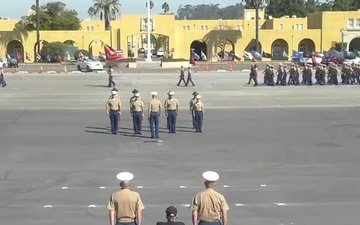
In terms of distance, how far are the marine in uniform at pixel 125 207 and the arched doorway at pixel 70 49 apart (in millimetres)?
66696

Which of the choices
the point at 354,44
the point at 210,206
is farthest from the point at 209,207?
the point at 354,44

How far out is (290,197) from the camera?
12.3 m

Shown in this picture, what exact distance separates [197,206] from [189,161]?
8.16 m

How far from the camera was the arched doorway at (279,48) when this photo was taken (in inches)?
3202

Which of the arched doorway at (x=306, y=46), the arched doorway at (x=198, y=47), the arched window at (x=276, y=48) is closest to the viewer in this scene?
the arched doorway at (x=198, y=47)

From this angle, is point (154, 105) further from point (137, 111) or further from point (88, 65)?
point (88, 65)

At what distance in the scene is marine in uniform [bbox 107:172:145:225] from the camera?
8000mm

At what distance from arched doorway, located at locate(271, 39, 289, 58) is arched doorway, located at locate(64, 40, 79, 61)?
932 inches

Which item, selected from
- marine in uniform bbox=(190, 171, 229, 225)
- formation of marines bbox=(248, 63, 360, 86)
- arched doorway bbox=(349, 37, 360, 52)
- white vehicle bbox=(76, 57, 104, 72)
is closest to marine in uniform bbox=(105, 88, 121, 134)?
marine in uniform bbox=(190, 171, 229, 225)

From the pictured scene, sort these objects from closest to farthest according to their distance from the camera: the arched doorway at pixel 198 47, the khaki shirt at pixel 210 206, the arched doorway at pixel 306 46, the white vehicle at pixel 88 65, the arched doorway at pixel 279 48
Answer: the khaki shirt at pixel 210 206 → the white vehicle at pixel 88 65 → the arched doorway at pixel 198 47 → the arched doorway at pixel 279 48 → the arched doorway at pixel 306 46

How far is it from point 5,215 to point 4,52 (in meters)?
69.2

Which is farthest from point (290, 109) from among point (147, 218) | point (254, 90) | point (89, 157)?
point (147, 218)

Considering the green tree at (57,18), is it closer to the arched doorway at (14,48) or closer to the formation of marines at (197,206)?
the arched doorway at (14,48)

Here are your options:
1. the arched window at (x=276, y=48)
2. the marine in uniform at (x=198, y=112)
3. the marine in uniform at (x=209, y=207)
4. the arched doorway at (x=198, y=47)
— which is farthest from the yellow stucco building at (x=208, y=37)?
the marine in uniform at (x=209, y=207)
